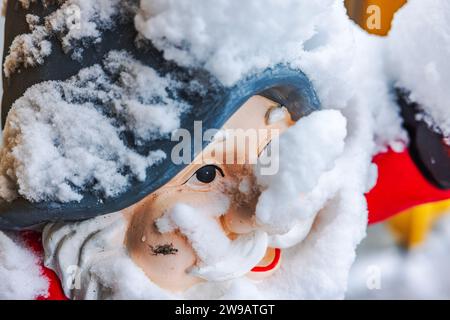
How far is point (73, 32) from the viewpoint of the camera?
44 centimetres

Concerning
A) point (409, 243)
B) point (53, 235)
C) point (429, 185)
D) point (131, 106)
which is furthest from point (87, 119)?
point (409, 243)

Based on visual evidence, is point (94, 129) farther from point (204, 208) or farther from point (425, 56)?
point (425, 56)

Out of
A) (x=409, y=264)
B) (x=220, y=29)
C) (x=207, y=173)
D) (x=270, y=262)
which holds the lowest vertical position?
(x=409, y=264)

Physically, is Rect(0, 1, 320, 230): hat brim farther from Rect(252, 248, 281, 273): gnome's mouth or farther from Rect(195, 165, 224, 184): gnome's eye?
Rect(252, 248, 281, 273): gnome's mouth

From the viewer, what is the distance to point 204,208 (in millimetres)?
493

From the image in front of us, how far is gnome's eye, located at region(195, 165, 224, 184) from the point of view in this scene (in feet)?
1.63

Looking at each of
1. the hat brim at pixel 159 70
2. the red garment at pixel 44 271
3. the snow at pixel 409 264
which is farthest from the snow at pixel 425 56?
the red garment at pixel 44 271

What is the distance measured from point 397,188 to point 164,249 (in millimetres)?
347

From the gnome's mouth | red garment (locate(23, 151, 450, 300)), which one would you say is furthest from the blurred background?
the gnome's mouth

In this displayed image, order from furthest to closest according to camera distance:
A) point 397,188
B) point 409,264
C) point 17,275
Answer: point 409,264
point 397,188
point 17,275

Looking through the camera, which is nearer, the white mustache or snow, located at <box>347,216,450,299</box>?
the white mustache

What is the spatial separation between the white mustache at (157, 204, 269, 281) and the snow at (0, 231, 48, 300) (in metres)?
0.15

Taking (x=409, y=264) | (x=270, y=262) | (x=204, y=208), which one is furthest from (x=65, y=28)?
(x=409, y=264)
